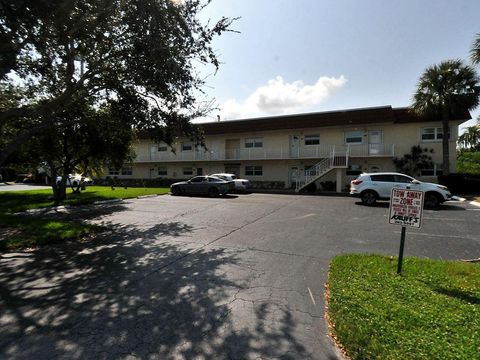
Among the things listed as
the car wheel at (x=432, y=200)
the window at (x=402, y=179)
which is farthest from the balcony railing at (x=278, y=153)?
the car wheel at (x=432, y=200)

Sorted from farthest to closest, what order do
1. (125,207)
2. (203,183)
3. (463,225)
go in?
(203,183) < (125,207) < (463,225)

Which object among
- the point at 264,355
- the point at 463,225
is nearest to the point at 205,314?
the point at 264,355

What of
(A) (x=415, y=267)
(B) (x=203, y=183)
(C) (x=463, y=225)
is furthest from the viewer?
(B) (x=203, y=183)

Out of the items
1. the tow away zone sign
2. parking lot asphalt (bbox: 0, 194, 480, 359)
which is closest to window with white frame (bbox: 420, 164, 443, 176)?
parking lot asphalt (bbox: 0, 194, 480, 359)

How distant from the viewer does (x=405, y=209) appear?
5.71 metres

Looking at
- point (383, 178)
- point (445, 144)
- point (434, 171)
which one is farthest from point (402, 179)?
point (434, 171)

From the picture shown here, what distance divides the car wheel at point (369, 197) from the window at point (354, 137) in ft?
36.0

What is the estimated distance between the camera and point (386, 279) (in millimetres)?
5438

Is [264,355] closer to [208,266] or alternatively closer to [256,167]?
[208,266]

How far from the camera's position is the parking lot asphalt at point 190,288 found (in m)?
3.57

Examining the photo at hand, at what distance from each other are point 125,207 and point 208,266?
11.0 meters

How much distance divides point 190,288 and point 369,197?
14047mm

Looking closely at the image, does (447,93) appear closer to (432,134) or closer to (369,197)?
(432,134)

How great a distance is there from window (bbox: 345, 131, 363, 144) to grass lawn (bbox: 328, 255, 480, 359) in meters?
21.8
